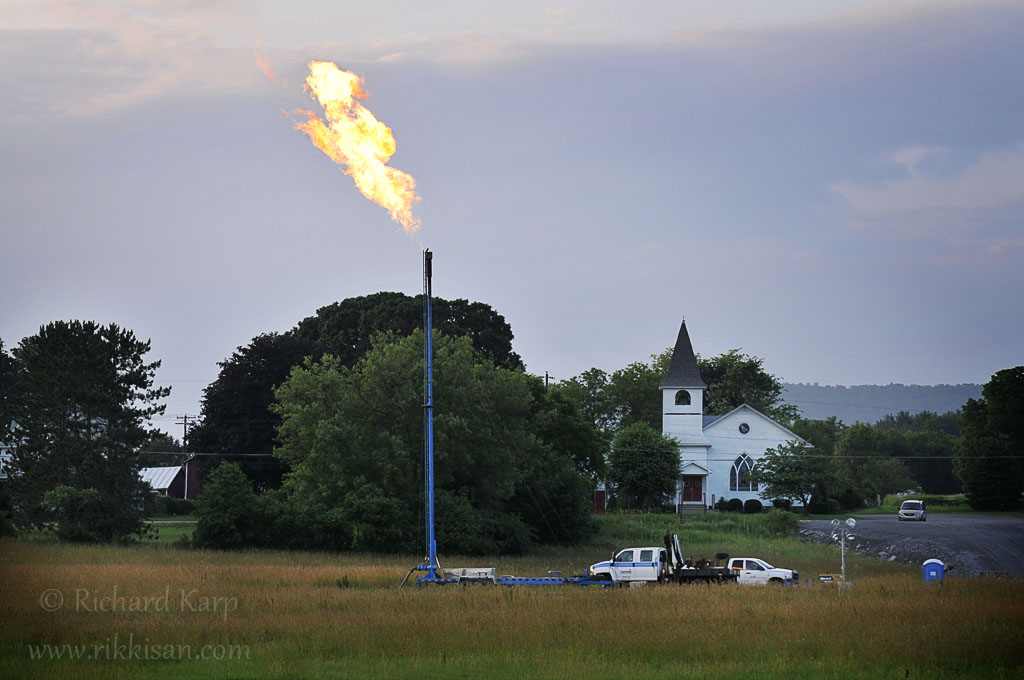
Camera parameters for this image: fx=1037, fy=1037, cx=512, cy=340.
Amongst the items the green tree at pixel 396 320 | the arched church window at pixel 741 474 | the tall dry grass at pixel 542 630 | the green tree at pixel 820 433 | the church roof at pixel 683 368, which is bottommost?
the tall dry grass at pixel 542 630

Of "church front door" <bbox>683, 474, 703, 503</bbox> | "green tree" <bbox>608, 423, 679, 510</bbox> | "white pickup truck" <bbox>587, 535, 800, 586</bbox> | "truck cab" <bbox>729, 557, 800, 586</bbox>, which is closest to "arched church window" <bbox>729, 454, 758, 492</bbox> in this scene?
"church front door" <bbox>683, 474, 703, 503</bbox>

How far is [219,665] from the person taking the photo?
59.9 ft

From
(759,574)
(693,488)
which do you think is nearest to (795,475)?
(693,488)

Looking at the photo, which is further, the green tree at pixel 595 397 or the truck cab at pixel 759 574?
the green tree at pixel 595 397

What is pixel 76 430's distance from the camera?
149 feet

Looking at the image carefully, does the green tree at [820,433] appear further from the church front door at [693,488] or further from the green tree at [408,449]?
the green tree at [408,449]

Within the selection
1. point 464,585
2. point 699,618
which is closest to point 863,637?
point 699,618

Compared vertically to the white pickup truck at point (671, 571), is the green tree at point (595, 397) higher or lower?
higher

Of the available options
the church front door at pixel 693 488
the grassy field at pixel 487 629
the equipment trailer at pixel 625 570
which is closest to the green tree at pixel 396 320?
the church front door at pixel 693 488

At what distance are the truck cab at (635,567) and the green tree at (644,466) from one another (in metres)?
43.8

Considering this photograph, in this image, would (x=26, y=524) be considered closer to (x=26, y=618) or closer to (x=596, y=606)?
(x=26, y=618)

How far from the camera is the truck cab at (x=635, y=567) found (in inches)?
1288

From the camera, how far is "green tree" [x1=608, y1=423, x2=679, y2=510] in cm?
7706

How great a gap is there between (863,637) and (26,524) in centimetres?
3826
